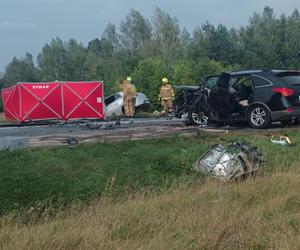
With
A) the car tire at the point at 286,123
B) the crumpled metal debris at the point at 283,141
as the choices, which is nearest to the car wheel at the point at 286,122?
the car tire at the point at 286,123

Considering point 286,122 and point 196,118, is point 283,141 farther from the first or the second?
point 196,118

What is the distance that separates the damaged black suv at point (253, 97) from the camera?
48.3ft

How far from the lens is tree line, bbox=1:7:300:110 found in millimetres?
43375

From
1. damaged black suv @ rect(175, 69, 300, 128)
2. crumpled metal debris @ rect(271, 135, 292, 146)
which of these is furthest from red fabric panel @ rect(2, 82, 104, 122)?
crumpled metal debris @ rect(271, 135, 292, 146)

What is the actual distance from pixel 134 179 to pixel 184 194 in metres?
1.50

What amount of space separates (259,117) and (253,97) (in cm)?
51

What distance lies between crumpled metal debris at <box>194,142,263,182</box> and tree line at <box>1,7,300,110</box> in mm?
27497

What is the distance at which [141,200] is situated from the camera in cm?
836

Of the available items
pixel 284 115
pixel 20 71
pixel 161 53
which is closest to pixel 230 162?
pixel 284 115

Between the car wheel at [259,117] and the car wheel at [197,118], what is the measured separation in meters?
1.60

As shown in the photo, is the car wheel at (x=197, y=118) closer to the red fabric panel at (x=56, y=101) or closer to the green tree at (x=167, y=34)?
the red fabric panel at (x=56, y=101)

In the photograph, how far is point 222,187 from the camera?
29.7 ft

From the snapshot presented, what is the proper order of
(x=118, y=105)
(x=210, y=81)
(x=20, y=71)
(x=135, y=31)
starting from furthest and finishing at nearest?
(x=20, y=71)
(x=135, y=31)
(x=118, y=105)
(x=210, y=81)

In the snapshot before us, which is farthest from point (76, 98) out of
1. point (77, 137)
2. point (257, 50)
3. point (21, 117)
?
point (257, 50)
